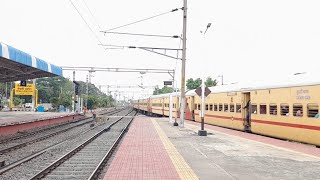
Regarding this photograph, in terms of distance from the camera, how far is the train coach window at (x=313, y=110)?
1353 cm

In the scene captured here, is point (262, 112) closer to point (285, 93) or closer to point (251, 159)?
point (285, 93)

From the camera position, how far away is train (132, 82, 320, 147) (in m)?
14.0

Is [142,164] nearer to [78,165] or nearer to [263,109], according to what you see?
[78,165]

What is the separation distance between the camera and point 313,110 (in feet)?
45.2

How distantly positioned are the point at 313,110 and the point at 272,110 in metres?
3.40

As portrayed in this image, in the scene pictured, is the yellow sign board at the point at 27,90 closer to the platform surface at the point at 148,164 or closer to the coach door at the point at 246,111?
the coach door at the point at 246,111

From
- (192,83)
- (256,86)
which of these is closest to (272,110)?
(256,86)

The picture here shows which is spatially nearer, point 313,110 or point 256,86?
point 313,110

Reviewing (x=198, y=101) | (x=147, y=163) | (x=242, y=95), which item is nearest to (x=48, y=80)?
(x=198, y=101)

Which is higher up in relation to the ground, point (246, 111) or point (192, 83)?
point (192, 83)

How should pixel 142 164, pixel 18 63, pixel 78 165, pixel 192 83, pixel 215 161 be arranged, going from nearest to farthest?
pixel 142 164 < pixel 215 161 < pixel 78 165 < pixel 18 63 < pixel 192 83

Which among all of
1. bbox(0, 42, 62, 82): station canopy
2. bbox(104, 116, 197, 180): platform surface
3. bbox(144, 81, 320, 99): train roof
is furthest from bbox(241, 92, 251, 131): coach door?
bbox(0, 42, 62, 82): station canopy

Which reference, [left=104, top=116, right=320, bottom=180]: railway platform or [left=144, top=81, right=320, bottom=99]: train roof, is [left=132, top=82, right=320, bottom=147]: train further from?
[left=104, top=116, right=320, bottom=180]: railway platform

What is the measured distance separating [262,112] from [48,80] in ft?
362
